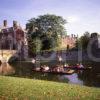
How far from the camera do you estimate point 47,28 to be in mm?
66125

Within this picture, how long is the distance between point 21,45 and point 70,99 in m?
52.6

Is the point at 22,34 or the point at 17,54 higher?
the point at 22,34

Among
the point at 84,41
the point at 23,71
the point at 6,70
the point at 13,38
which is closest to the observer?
the point at 23,71

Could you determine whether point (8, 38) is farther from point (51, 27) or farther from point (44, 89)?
point (44, 89)

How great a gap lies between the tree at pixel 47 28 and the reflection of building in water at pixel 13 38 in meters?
2.53

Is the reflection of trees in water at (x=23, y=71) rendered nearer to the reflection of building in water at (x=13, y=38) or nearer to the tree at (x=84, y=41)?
the reflection of building in water at (x=13, y=38)

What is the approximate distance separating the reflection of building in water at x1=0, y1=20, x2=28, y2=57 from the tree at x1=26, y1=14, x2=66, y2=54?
8.29 ft

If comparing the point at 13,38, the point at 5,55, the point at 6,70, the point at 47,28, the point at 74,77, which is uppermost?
the point at 47,28

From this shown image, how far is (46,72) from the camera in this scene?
3441 centimetres

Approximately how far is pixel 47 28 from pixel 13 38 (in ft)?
32.7

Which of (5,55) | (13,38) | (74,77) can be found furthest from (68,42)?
(74,77)

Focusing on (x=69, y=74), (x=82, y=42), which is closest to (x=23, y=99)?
(x=69, y=74)

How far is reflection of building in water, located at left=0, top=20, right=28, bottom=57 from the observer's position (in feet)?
210

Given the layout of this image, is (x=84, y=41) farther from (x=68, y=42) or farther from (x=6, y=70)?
(x=6, y=70)
